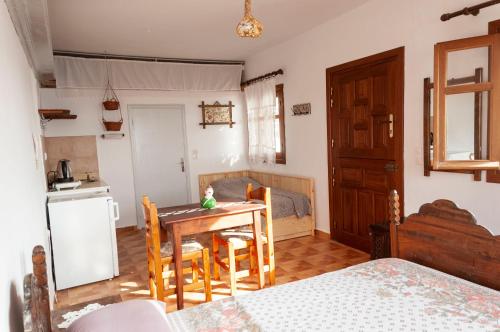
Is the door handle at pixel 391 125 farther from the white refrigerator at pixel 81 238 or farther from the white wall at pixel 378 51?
the white refrigerator at pixel 81 238

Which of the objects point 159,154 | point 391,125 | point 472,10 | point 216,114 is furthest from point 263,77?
point 472,10

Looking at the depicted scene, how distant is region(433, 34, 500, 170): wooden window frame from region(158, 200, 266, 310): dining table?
1453mm

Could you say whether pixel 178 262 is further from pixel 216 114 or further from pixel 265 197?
pixel 216 114

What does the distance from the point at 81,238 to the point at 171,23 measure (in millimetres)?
2376

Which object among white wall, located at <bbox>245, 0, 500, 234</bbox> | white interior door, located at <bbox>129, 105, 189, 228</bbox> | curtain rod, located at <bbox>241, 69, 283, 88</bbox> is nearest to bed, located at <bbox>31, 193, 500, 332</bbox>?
white wall, located at <bbox>245, 0, 500, 234</bbox>

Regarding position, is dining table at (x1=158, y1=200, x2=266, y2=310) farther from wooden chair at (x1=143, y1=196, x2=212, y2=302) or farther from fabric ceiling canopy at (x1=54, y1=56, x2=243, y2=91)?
fabric ceiling canopy at (x1=54, y1=56, x2=243, y2=91)

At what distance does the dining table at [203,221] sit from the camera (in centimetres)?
271

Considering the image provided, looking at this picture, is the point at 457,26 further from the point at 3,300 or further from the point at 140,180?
the point at 140,180

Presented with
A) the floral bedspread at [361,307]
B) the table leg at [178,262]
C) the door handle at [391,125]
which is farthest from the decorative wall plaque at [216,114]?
the floral bedspread at [361,307]

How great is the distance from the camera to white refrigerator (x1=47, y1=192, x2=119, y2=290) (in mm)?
3297

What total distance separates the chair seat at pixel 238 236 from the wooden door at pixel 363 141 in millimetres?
1302

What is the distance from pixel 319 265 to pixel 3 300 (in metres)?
3.06

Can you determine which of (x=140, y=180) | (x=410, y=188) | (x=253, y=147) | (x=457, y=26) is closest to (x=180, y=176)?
(x=140, y=180)

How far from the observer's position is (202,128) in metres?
5.98
